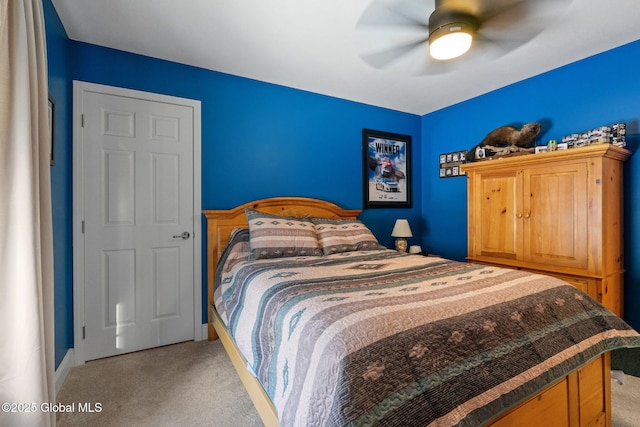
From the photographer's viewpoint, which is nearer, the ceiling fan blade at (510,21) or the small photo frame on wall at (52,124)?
the ceiling fan blade at (510,21)

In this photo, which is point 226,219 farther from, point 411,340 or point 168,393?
point 411,340

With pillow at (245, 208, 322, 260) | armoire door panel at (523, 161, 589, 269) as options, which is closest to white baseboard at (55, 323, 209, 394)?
pillow at (245, 208, 322, 260)

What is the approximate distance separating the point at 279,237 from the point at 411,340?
4.98 ft

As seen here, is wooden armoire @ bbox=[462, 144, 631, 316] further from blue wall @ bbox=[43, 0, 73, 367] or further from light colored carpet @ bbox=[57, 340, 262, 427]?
blue wall @ bbox=[43, 0, 73, 367]

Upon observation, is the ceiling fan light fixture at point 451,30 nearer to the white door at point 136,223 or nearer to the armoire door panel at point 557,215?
the armoire door panel at point 557,215

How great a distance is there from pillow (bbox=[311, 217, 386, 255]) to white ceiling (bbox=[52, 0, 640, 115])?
4.80 feet

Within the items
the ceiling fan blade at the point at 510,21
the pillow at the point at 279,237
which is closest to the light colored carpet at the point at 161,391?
the pillow at the point at 279,237

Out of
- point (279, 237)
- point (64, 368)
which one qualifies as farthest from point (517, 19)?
point (64, 368)

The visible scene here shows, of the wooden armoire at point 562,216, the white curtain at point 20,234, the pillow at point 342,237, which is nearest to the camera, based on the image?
the white curtain at point 20,234

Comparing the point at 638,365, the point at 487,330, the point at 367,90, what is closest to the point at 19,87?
the point at 487,330

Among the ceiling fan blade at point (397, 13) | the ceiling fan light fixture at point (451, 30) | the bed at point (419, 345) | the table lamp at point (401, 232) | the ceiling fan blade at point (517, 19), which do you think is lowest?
the bed at point (419, 345)

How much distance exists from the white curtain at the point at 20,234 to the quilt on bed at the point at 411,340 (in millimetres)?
839

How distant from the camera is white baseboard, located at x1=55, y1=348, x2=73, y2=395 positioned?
192cm

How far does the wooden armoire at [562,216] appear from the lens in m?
2.12
